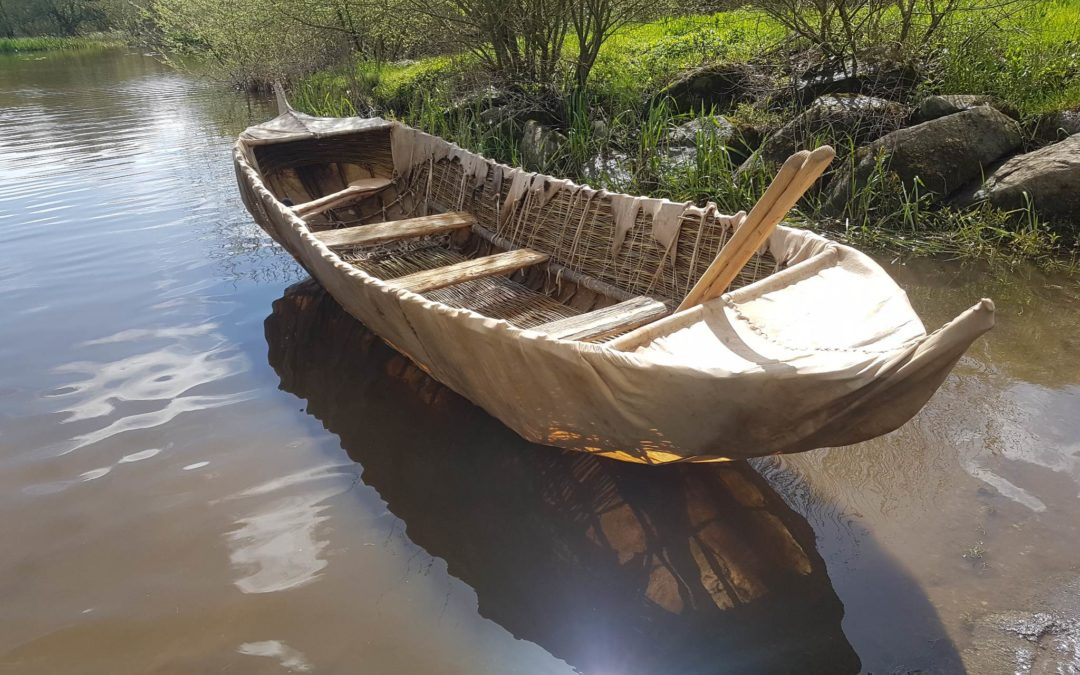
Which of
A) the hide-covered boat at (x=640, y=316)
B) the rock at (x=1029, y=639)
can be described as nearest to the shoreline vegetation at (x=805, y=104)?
the hide-covered boat at (x=640, y=316)

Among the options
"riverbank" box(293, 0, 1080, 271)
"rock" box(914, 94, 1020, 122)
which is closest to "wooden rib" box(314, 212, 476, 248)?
"riverbank" box(293, 0, 1080, 271)

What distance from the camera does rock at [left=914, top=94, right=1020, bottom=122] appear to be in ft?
17.8

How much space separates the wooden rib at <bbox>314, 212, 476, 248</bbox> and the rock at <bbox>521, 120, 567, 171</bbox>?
1.72 meters

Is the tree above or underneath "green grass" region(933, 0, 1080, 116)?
above

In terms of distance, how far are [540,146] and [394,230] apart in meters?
2.37

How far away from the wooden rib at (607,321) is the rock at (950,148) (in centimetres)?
Result: 274

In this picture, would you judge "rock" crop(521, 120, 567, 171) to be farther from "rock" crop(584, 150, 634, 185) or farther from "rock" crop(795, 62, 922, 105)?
"rock" crop(795, 62, 922, 105)

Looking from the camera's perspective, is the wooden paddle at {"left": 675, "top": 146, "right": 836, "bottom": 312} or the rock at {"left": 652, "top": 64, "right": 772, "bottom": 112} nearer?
the wooden paddle at {"left": 675, "top": 146, "right": 836, "bottom": 312}

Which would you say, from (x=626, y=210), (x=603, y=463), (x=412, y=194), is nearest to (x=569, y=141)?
(x=412, y=194)

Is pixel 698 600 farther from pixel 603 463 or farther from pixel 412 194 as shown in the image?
pixel 412 194

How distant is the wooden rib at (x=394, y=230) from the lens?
464 centimetres

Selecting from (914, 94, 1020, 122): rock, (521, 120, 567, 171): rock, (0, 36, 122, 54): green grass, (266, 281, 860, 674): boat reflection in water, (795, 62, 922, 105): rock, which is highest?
(0, 36, 122, 54): green grass

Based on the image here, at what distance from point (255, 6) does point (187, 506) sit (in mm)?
10113

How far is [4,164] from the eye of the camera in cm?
891
